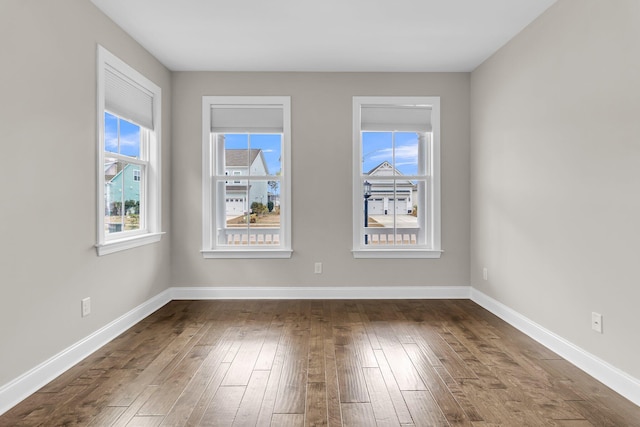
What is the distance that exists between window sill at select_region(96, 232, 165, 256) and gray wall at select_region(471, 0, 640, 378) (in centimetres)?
339

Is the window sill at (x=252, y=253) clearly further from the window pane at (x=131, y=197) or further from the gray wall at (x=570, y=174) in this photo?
the gray wall at (x=570, y=174)

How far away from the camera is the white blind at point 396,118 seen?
4465mm

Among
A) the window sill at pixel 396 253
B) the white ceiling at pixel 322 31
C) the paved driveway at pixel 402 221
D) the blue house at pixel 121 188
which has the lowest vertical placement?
the window sill at pixel 396 253

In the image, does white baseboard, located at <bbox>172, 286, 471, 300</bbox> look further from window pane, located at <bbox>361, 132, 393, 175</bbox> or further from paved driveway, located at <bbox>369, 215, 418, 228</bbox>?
window pane, located at <bbox>361, 132, 393, 175</bbox>

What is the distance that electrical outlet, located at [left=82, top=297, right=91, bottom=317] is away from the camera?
9.18 feet

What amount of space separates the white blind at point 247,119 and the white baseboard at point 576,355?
9.75 feet

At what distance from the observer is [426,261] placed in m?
4.50

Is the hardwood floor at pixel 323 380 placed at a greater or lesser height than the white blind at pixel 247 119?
lesser

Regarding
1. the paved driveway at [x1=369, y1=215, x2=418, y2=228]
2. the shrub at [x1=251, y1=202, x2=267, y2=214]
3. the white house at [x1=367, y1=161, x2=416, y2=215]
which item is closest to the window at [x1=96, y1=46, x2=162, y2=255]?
the shrub at [x1=251, y1=202, x2=267, y2=214]

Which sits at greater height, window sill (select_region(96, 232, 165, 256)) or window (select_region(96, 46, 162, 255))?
window (select_region(96, 46, 162, 255))

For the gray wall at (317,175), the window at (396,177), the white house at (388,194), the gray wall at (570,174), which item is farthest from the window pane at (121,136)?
the gray wall at (570,174)

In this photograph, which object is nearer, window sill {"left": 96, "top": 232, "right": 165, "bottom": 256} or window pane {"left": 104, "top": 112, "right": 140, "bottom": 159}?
window sill {"left": 96, "top": 232, "right": 165, "bottom": 256}

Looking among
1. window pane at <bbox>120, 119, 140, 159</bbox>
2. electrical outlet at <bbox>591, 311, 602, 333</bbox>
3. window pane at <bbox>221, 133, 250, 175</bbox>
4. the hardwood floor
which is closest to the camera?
the hardwood floor

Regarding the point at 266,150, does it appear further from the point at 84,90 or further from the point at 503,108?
the point at 503,108
